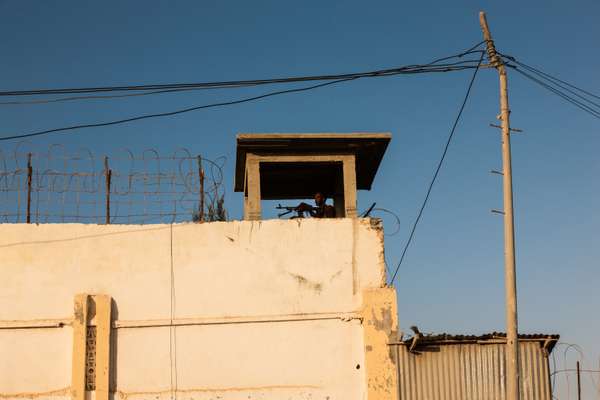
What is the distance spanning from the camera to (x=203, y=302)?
1477 cm

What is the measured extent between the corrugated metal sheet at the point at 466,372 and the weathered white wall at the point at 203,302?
835mm

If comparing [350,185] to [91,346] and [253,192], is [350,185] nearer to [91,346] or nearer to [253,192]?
[253,192]

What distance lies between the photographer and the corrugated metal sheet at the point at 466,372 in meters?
14.5

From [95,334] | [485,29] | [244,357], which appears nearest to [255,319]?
[244,357]

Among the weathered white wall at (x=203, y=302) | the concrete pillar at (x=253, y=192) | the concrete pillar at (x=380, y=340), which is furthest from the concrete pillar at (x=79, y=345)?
the concrete pillar at (x=380, y=340)

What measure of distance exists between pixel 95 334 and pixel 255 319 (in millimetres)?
2661

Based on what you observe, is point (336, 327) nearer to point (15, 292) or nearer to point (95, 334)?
point (95, 334)

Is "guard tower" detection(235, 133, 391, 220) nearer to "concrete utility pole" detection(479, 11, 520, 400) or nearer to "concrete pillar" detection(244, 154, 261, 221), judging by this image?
"concrete pillar" detection(244, 154, 261, 221)

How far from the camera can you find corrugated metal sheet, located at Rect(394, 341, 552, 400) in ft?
47.6

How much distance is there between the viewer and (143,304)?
1472 cm

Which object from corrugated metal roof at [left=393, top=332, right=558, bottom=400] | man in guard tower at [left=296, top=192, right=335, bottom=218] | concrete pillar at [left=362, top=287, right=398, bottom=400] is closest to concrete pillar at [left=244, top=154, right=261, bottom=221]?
man in guard tower at [left=296, top=192, right=335, bottom=218]

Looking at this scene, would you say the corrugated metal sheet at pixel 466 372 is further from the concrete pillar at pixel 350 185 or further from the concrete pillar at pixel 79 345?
the concrete pillar at pixel 79 345

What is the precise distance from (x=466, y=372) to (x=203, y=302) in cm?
456

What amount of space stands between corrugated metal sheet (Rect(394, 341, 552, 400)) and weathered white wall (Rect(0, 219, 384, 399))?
0.84 meters
